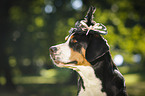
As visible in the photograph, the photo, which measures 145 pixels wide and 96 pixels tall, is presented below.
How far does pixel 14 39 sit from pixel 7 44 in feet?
2.92

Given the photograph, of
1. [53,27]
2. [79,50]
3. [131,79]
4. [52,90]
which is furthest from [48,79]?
[79,50]

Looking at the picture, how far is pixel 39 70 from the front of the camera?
32.8m

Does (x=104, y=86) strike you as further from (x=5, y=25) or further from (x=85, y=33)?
(x=5, y=25)

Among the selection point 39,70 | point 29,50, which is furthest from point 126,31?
point 39,70

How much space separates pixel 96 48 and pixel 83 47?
196 mm

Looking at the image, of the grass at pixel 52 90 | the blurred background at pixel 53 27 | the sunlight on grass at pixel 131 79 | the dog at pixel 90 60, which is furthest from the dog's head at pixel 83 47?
the sunlight on grass at pixel 131 79

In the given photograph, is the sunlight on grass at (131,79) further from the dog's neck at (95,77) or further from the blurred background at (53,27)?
the dog's neck at (95,77)

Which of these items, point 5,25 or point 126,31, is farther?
point 5,25

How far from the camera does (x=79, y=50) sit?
2223 mm

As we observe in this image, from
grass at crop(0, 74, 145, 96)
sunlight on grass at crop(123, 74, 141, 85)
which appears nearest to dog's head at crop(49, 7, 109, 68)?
grass at crop(0, 74, 145, 96)

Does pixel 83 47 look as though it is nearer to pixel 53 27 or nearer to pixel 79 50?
pixel 79 50

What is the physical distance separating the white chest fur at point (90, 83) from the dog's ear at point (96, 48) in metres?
0.14

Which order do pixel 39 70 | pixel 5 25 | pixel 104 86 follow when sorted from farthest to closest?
pixel 39 70
pixel 5 25
pixel 104 86

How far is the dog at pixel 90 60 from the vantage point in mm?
1987
